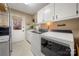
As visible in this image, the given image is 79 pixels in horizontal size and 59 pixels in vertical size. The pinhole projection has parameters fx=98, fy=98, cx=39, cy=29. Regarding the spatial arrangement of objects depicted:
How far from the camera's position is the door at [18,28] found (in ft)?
5.32

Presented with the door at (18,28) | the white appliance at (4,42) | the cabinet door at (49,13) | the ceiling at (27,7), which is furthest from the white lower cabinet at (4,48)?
the cabinet door at (49,13)

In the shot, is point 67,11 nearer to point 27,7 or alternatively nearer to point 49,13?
point 27,7

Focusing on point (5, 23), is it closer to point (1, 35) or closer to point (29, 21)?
point (1, 35)

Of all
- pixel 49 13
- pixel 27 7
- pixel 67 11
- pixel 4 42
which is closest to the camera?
pixel 67 11

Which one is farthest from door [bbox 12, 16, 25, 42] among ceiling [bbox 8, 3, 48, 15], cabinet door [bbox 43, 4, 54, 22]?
cabinet door [bbox 43, 4, 54, 22]

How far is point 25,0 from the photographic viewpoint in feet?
4.35

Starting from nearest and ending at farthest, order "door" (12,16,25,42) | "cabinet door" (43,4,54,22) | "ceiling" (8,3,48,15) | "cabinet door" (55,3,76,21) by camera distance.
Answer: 1. "cabinet door" (55,3,76,21)
2. "ceiling" (8,3,48,15)
3. "door" (12,16,25,42)
4. "cabinet door" (43,4,54,22)

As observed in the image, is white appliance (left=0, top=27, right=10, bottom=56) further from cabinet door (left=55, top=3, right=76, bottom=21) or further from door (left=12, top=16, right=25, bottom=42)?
cabinet door (left=55, top=3, right=76, bottom=21)

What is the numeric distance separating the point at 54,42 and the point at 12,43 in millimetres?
Result: 811

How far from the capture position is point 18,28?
5.37 feet

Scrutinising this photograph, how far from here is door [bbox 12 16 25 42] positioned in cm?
162

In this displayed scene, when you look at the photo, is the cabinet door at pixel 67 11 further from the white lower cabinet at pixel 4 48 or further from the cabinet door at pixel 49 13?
the white lower cabinet at pixel 4 48

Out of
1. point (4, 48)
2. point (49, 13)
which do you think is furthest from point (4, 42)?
point (49, 13)

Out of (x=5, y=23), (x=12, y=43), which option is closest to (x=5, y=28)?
(x=5, y=23)
